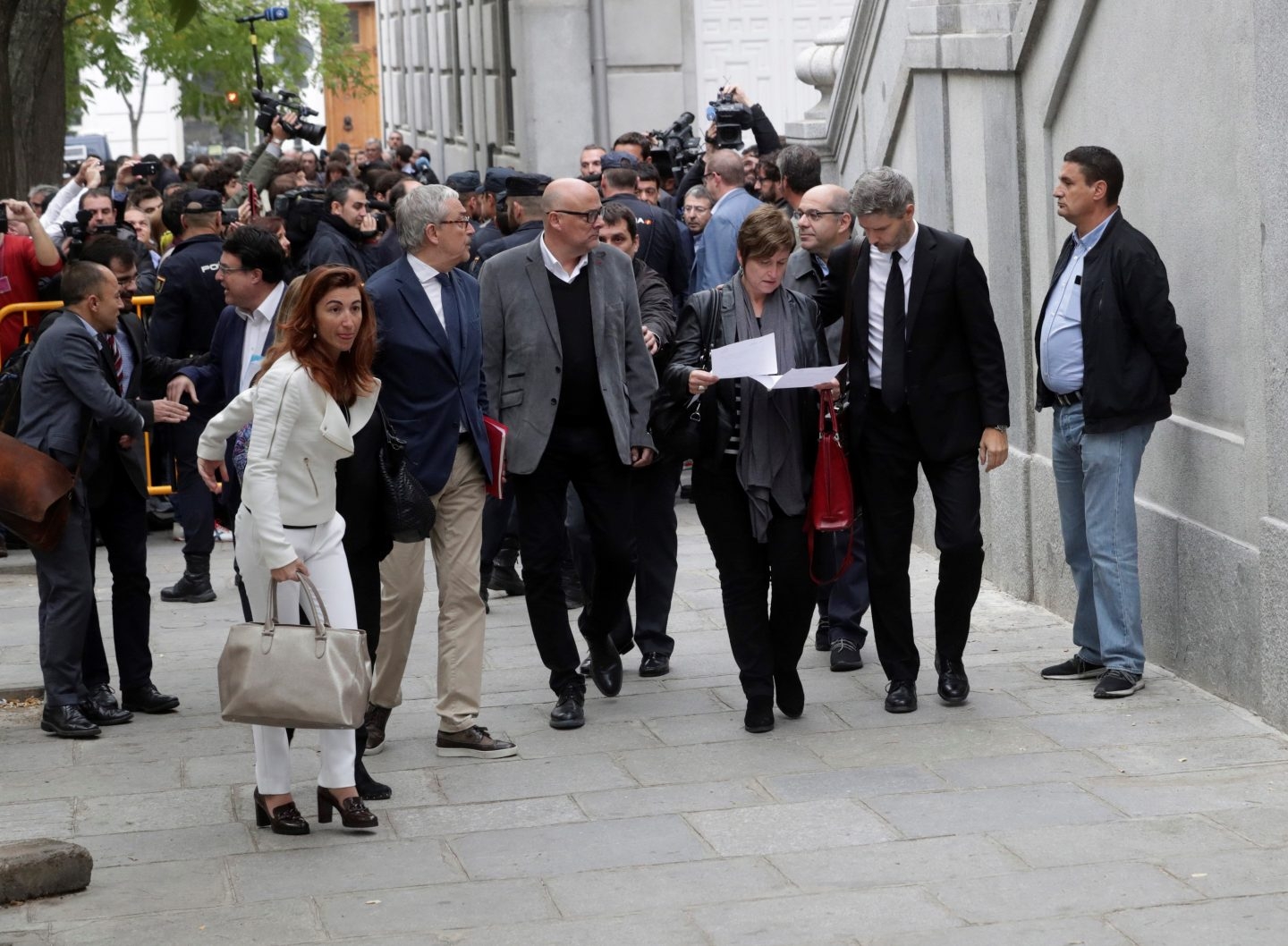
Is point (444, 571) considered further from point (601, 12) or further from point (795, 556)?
point (601, 12)

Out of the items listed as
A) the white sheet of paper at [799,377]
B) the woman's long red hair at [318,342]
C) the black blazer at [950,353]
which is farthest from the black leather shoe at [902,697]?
the woman's long red hair at [318,342]

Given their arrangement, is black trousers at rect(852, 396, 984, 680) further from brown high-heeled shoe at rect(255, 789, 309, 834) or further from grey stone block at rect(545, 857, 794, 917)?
brown high-heeled shoe at rect(255, 789, 309, 834)

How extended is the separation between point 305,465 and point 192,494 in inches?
197

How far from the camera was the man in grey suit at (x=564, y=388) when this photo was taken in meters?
7.11

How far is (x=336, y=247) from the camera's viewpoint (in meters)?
9.67

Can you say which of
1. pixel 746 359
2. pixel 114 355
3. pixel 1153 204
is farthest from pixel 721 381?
pixel 114 355

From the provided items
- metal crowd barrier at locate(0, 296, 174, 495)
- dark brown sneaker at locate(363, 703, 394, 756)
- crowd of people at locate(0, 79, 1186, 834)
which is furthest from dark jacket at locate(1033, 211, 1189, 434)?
metal crowd barrier at locate(0, 296, 174, 495)

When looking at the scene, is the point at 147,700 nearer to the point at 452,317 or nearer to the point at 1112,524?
the point at 452,317

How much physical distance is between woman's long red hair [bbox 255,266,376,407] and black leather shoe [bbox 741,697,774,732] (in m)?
2.03

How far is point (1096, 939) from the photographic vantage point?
492 centimetres

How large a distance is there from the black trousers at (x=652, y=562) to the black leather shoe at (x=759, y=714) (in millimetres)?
1084

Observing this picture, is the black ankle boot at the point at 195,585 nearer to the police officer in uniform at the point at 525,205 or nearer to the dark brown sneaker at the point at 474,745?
the police officer in uniform at the point at 525,205

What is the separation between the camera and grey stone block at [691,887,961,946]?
199 inches

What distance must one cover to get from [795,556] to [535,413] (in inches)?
43.3
